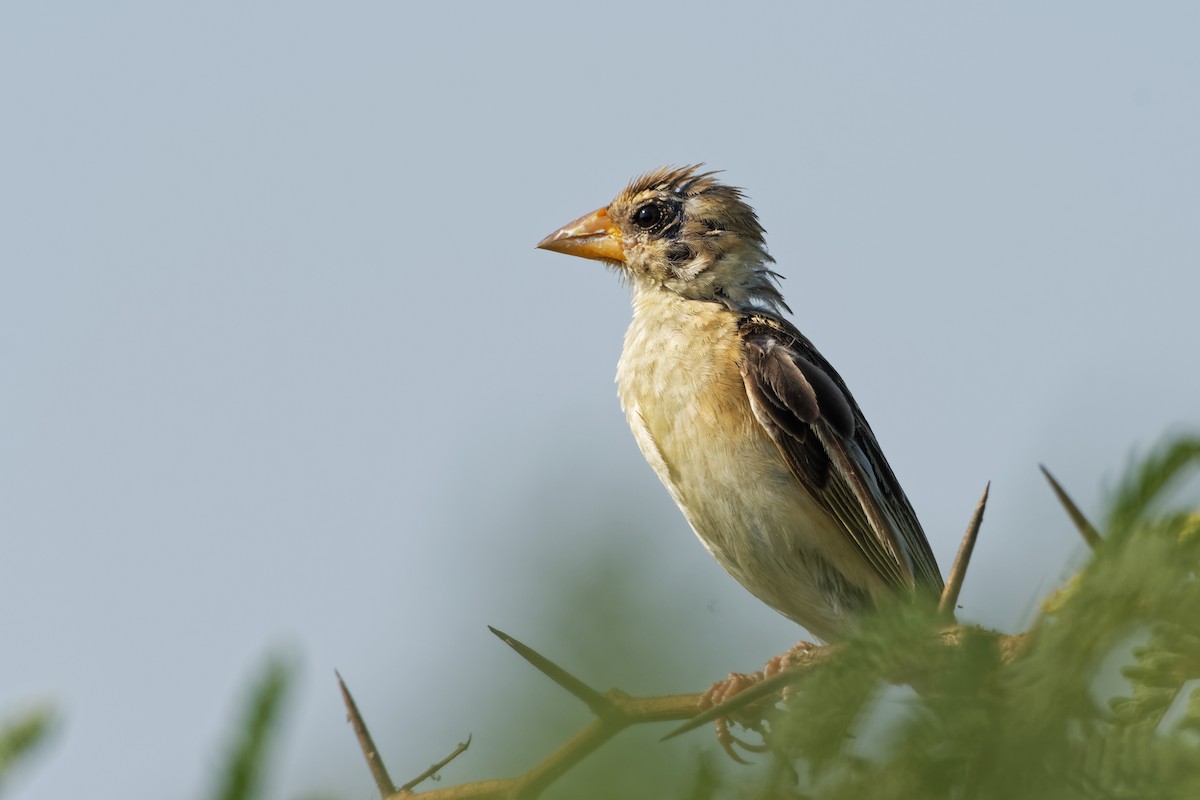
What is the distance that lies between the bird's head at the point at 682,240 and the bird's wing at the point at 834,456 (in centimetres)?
82

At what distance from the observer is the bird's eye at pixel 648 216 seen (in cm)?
656

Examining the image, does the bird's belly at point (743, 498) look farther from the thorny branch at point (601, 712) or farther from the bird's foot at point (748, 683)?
the thorny branch at point (601, 712)

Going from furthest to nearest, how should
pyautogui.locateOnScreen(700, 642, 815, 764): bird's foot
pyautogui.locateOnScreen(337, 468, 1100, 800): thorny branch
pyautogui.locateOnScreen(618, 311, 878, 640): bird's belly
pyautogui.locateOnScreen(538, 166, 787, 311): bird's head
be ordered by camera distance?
1. pyautogui.locateOnScreen(538, 166, 787, 311): bird's head
2. pyautogui.locateOnScreen(618, 311, 878, 640): bird's belly
3. pyautogui.locateOnScreen(700, 642, 815, 764): bird's foot
4. pyautogui.locateOnScreen(337, 468, 1100, 800): thorny branch

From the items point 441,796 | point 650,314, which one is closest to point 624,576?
point 650,314

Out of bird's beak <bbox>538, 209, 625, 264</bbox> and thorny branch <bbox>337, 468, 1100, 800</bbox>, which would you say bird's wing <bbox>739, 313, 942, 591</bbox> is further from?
thorny branch <bbox>337, 468, 1100, 800</bbox>

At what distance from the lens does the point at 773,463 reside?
4.98 metres

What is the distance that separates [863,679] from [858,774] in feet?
0.48

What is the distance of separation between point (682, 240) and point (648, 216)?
286mm

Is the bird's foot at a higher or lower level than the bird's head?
lower

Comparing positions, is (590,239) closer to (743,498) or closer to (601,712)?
(743,498)

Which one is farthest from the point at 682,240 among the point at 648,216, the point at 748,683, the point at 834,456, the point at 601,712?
the point at 601,712

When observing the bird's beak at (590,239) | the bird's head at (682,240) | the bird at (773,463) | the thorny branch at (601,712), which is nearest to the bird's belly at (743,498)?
the bird at (773,463)

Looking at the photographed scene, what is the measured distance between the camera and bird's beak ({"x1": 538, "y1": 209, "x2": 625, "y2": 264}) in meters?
6.56

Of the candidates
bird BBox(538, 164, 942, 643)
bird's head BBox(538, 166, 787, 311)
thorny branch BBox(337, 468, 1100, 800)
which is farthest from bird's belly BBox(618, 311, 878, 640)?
thorny branch BBox(337, 468, 1100, 800)
